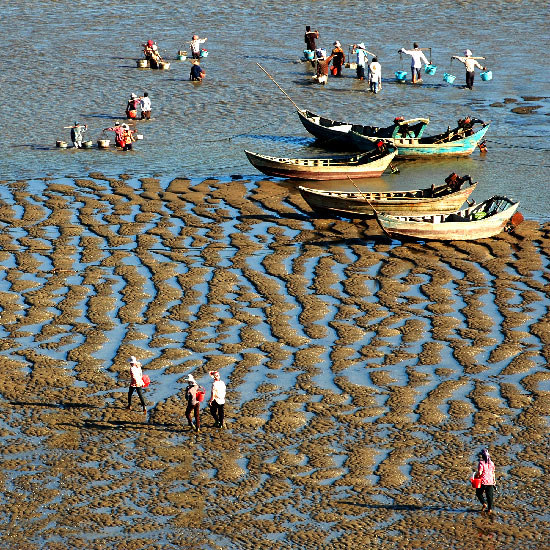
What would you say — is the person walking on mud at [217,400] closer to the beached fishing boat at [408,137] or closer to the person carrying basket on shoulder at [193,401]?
the person carrying basket on shoulder at [193,401]

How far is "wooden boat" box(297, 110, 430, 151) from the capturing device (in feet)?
129

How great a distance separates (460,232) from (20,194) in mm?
14262

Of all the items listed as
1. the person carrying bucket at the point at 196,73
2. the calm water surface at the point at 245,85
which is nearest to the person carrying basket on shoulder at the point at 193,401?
the calm water surface at the point at 245,85

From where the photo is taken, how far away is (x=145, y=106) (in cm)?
4269

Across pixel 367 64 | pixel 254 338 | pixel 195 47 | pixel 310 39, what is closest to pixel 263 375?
pixel 254 338

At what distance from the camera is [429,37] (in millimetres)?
55875

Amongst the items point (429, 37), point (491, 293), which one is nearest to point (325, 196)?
point (491, 293)

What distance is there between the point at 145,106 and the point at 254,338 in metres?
20.2

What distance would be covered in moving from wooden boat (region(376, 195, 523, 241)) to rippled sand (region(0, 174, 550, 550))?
376 millimetres

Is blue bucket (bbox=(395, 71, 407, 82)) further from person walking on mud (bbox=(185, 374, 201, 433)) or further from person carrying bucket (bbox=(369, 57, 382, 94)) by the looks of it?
person walking on mud (bbox=(185, 374, 201, 433))

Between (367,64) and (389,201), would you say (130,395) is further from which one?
(367,64)

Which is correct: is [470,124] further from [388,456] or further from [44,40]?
[44,40]

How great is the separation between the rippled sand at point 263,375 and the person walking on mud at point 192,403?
23 centimetres

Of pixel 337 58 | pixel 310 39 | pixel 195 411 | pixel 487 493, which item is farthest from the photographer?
pixel 310 39
